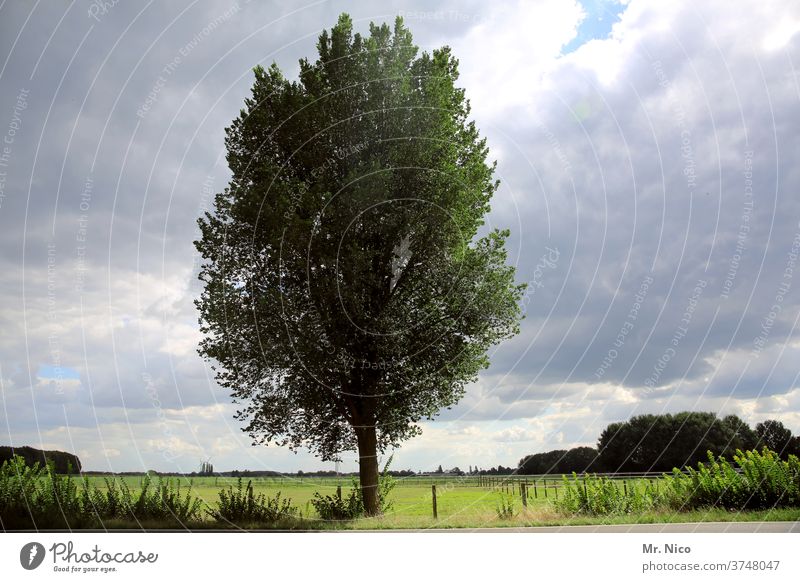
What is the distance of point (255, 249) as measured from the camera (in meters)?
24.3

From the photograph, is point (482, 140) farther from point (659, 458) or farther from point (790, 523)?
point (659, 458)

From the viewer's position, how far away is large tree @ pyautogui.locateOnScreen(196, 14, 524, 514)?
76.3 feet

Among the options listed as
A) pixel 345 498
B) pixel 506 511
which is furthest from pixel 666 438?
pixel 345 498

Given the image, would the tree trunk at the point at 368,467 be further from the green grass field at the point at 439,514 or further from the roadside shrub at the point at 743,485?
the roadside shrub at the point at 743,485

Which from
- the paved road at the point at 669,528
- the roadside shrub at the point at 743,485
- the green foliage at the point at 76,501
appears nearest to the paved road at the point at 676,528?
the paved road at the point at 669,528

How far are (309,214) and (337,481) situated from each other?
11.3m

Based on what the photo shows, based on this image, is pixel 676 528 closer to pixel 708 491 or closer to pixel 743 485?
pixel 708 491

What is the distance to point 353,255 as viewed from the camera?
22859 millimetres

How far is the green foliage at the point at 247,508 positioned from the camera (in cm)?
2197

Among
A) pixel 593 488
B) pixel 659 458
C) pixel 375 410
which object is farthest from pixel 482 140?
pixel 659 458

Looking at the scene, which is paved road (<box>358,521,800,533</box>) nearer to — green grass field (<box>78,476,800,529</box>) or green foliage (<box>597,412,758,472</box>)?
green grass field (<box>78,476,800,529</box>)
